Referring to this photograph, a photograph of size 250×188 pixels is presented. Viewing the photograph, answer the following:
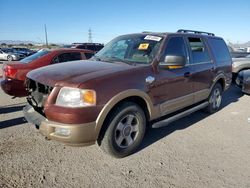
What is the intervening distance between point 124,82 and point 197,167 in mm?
1615

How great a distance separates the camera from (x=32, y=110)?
3.55 m

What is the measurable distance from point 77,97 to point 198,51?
10.3ft

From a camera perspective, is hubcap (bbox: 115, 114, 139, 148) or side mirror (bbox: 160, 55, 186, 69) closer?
hubcap (bbox: 115, 114, 139, 148)

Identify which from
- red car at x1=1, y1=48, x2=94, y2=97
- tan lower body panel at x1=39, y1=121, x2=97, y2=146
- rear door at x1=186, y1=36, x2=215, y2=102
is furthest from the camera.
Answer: red car at x1=1, y1=48, x2=94, y2=97

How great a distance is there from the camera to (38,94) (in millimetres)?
3447

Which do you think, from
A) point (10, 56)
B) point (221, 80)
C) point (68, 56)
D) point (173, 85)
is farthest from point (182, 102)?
point (10, 56)

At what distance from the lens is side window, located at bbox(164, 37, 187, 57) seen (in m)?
4.12

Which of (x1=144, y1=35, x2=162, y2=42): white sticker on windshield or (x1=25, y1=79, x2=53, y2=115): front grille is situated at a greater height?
(x1=144, y1=35, x2=162, y2=42): white sticker on windshield

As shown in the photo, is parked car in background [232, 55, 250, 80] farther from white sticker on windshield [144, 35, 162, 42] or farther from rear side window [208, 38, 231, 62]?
white sticker on windshield [144, 35, 162, 42]

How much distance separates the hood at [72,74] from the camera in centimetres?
301

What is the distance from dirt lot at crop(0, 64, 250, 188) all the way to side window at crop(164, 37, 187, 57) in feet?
5.09

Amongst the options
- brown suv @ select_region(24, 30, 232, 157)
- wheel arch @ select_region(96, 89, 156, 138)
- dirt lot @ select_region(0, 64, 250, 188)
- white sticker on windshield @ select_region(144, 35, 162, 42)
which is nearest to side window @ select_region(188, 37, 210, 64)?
brown suv @ select_region(24, 30, 232, 157)

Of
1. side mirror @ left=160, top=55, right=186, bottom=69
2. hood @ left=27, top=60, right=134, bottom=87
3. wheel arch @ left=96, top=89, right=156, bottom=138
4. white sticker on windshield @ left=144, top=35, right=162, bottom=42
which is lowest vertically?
wheel arch @ left=96, top=89, right=156, bottom=138

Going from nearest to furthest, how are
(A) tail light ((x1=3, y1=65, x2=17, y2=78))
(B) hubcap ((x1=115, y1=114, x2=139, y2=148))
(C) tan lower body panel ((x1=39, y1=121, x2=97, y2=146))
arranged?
(C) tan lower body panel ((x1=39, y1=121, x2=97, y2=146)) → (B) hubcap ((x1=115, y1=114, x2=139, y2=148)) → (A) tail light ((x1=3, y1=65, x2=17, y2=78))
